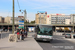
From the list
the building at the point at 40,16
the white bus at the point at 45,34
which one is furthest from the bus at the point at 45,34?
the building at the point at 40,16

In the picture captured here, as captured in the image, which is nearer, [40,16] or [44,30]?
[44,30]

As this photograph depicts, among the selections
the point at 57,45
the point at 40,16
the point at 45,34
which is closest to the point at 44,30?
the point at 45,34

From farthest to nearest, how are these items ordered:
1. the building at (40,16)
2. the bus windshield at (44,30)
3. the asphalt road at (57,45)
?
the building at (40,16)
the bus windshield at (44,30)
the asphalt road at (57,45)

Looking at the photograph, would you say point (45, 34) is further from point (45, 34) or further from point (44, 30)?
point (44, 30)

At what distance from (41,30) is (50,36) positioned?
1.72 m

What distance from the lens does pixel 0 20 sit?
158375 millimetres

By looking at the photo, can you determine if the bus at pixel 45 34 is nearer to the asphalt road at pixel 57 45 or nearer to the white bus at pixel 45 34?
the white bus at pixel 45 34

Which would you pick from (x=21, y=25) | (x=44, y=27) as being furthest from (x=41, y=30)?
(x=21, y=25)

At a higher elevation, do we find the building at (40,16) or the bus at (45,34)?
the building at (40,16)

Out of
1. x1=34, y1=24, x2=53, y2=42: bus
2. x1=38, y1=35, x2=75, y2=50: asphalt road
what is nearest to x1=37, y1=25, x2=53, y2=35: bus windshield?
x1=34, y1=24, x2=53, y2=42: bus

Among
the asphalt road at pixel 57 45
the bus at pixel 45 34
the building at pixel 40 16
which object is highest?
the building at pixel 40 16

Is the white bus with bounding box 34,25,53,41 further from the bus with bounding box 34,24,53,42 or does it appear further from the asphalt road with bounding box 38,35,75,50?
the asphalt road with bounding box 38,35,75,50

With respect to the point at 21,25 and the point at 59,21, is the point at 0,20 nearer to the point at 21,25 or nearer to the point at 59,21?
the point at 59,21

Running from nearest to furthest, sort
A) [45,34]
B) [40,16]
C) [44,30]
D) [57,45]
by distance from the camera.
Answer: [57,45], [45,34], [44,30], [40,16]
